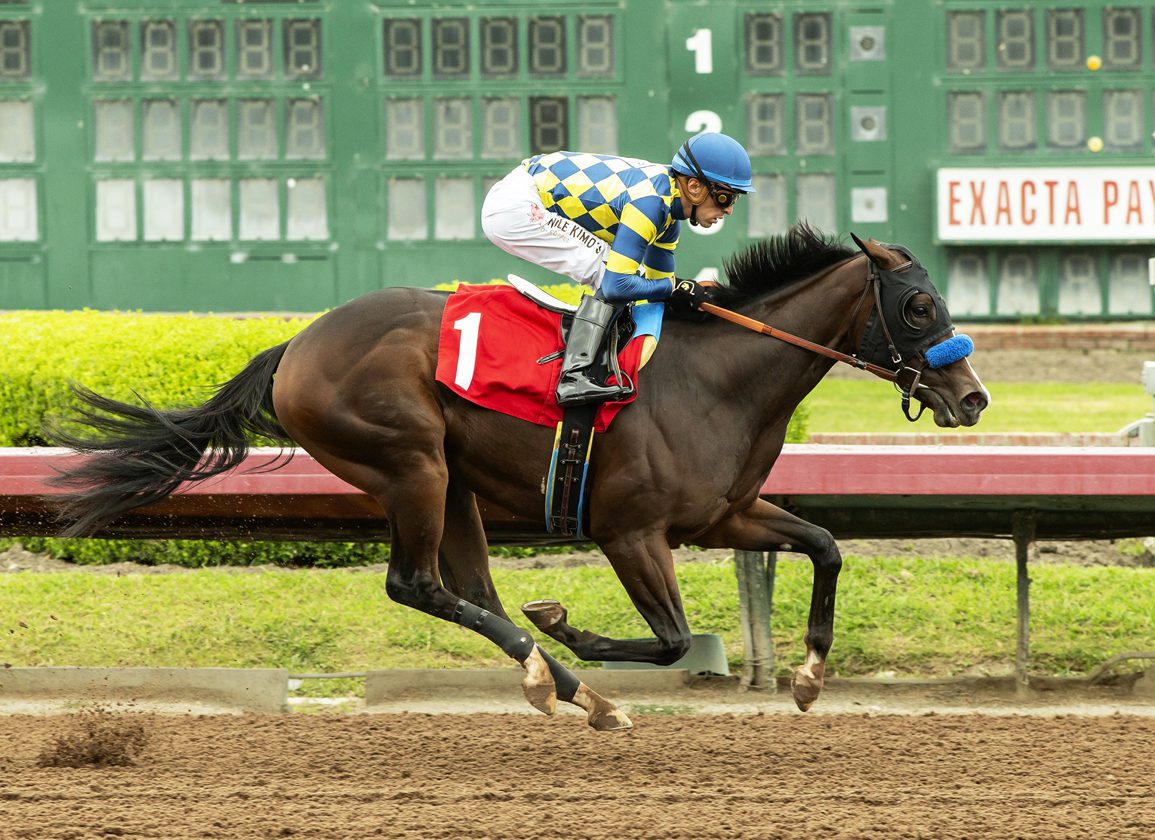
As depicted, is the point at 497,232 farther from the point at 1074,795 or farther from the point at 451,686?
the point at 1074,795

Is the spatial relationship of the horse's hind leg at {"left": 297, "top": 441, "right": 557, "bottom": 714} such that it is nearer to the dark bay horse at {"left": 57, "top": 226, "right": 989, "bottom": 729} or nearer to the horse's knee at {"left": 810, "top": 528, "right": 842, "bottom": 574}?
the dark bay horse at {"left": 57, "top": 226, "right": 989, "bottom": 729}

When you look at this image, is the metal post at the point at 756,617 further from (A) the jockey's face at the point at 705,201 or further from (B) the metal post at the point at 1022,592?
(A) the jockey's face at the point at 705,201

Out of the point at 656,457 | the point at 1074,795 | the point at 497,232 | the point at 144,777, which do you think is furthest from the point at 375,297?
the point at 1074,795

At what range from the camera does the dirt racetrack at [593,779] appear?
12.3 feet

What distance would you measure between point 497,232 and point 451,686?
184cm

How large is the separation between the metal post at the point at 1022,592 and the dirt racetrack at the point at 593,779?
1.72ft

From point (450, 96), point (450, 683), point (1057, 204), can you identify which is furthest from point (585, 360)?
point (1057, 204)

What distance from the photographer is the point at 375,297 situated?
469cm

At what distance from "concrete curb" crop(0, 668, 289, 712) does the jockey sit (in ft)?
6.17

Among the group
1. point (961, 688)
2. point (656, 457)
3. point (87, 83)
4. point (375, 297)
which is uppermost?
point (87, 83)

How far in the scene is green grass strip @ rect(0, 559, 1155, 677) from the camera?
246 inches

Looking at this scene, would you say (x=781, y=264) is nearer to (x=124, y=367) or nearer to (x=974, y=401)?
(x=974, y=401)

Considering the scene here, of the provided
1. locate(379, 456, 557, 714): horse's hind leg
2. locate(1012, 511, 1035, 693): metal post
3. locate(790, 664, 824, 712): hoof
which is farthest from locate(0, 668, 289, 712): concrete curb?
locate(1012, 511, 1035, 693): metal post

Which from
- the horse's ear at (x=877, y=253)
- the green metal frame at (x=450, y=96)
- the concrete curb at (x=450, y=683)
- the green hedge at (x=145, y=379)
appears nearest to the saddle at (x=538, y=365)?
the horse's ear at (x=877, y=253)
